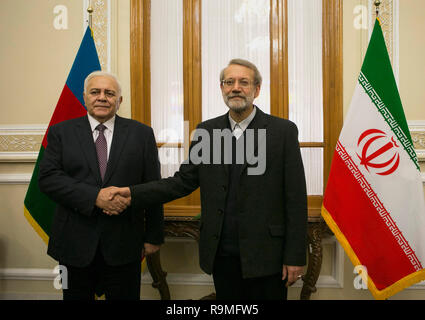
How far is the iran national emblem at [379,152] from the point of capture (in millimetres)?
1975

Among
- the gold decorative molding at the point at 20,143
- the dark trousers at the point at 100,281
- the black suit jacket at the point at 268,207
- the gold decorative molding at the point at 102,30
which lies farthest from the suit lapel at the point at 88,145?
the gold decorative molding at the point at 20,143

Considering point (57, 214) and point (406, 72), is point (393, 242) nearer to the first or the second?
point (406, 72)

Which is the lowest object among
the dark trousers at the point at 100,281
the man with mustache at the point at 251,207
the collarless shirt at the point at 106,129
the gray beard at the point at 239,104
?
the dark trousers at the point at 100,281

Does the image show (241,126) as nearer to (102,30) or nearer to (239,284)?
(239,284)

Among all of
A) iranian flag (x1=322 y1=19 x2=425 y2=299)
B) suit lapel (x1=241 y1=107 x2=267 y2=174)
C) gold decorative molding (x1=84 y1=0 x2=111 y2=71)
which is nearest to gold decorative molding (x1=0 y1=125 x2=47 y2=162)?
gold decorative molding (x1=84 y1=0 x2=111 y2=71)

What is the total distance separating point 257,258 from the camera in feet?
4.44

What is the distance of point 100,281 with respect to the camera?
5.05ft

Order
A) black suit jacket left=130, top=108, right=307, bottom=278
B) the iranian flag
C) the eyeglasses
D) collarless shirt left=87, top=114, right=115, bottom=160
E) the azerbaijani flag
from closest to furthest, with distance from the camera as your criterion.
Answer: black suit jacket left=130, top=108, right=307, bottom=278 < the eyeglasses < collarless shirt left=87, top=114, right=115, bottom=160 < the iranian flag < the azerbaijani flag

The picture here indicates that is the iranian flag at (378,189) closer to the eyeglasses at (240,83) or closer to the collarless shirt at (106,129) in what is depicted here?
the eyeglasses at (240,83)

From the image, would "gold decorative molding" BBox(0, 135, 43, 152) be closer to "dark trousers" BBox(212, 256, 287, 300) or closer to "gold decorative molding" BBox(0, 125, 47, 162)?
"gold decorative molding" BBox(0, 125, 47, 162)

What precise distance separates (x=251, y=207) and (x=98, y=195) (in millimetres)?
686

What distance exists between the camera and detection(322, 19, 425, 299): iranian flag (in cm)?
194

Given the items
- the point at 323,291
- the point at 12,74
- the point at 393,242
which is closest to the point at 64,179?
the point at 12,74

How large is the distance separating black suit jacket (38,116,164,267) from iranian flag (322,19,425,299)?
127 cm
